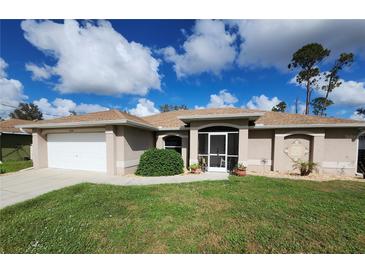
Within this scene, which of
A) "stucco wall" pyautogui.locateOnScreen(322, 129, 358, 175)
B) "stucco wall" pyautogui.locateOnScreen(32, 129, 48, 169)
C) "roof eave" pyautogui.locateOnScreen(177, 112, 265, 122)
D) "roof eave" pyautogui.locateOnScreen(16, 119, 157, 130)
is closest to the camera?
"roof eave" pyautogui.locateOnScreen(16, 119, 157, 130)

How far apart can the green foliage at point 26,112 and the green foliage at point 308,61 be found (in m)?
59.6

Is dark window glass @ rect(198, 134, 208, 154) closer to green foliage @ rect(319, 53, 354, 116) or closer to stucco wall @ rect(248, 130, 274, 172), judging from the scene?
stucco wall @ rect(248, 130, 274, 172)

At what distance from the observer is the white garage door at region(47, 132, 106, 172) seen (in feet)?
32.9

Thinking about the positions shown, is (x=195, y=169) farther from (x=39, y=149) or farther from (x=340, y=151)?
(x=39, y=149)

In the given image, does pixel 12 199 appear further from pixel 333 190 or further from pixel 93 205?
pixel 333 190

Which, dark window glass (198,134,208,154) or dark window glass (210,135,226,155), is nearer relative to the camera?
dark window glass (210,135,226,155)

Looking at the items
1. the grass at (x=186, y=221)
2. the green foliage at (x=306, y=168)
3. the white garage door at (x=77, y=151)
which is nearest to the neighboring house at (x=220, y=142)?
the white garage door at (x=77, y=151)

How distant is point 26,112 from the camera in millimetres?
44344

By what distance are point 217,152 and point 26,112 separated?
184ft

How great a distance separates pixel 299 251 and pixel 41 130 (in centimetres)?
1480

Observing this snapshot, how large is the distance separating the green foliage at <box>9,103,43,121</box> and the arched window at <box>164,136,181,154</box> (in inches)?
1965

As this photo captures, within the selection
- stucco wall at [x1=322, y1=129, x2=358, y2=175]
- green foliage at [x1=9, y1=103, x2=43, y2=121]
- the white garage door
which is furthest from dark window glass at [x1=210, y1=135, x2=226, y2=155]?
green foliage at [x1=9, y1=103, x2=43, y2=121]

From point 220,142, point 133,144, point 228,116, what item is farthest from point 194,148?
point 133,144
